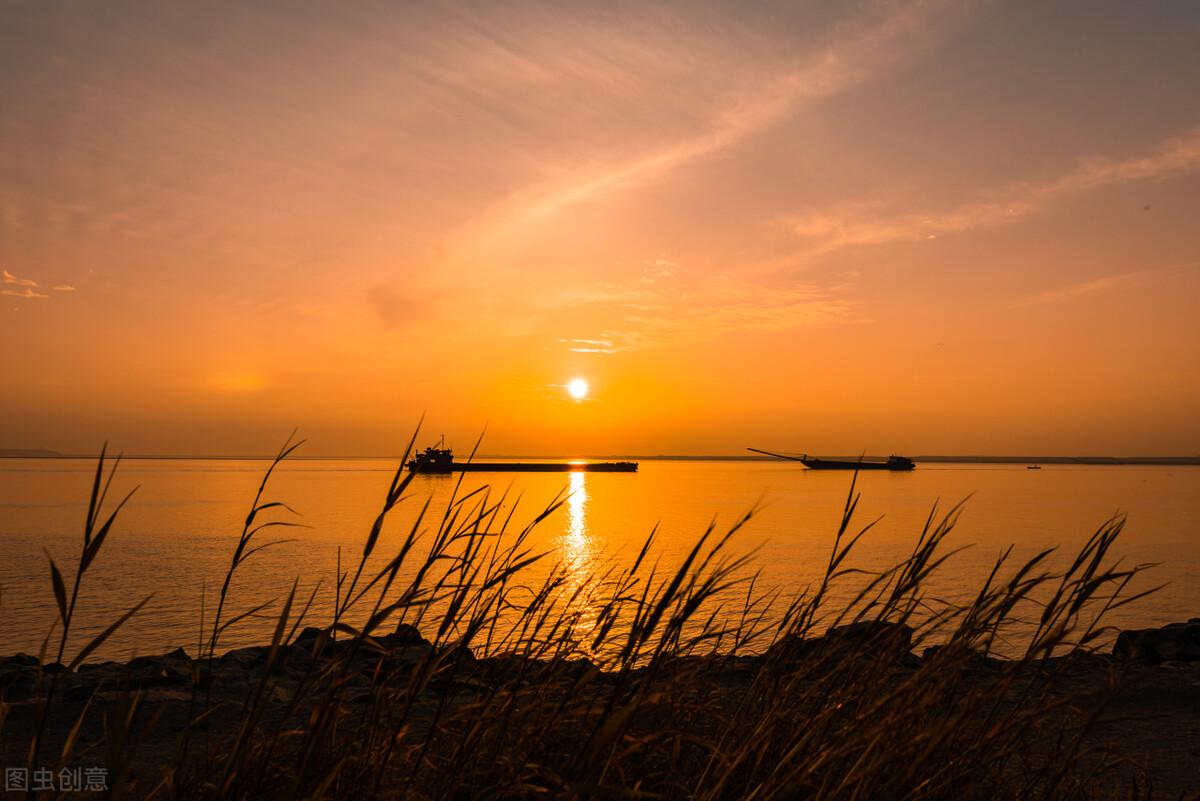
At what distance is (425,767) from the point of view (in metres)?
3.83

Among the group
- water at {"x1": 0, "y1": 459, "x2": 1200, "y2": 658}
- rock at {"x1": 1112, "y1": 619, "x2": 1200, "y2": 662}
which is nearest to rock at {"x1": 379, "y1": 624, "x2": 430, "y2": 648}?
water at {"x1": 0, "y1": 459, "x2": 1200, "y2": 658}

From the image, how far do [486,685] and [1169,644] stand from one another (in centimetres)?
→ 1324

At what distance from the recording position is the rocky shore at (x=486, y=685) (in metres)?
3.41

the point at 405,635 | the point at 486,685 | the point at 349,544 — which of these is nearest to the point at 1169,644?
the point at 486,685

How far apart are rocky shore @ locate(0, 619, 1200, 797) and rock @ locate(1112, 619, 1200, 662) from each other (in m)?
0.02

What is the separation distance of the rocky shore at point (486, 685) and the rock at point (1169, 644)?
23 millimetres

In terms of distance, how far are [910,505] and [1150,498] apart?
34054mm

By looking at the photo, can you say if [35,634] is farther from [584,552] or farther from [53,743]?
[584,552]

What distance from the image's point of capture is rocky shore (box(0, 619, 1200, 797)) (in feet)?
11.2

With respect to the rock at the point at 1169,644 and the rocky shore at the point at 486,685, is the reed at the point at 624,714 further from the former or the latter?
the rock at the point at 1169,644

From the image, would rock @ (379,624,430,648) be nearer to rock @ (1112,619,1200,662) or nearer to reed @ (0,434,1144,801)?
reed @ (0,434,1144,801)

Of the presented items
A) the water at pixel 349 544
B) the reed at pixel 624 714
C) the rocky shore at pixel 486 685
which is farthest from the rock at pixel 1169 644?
the reed at pixel 624 714

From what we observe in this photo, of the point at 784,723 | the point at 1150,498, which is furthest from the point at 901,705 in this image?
the point at 1150,498

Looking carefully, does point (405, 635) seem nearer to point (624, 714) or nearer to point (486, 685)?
point (486, 685)
